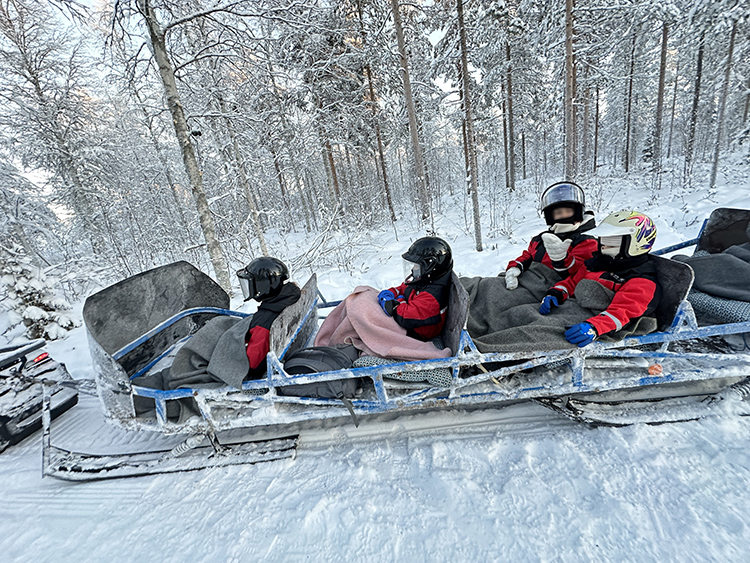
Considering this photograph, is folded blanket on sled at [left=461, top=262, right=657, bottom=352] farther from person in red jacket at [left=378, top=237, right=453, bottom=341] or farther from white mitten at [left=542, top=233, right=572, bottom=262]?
person in red jacket at [left=378, top=237, right=453, bottom=341]

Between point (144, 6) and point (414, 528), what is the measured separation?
7162 millimetres

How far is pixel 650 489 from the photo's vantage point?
1.91 meters

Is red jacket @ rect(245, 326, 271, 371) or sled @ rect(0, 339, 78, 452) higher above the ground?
red jacket @ rect(245, 326, 271, 371)

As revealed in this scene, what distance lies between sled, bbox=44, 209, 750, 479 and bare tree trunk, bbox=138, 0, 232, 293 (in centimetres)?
274

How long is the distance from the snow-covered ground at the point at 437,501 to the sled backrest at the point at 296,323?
3.13ft

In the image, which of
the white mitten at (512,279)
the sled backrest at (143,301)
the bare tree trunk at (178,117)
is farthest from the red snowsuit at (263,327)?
the bare tree trunk at (178,117)

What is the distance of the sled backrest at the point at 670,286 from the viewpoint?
7.39 ft

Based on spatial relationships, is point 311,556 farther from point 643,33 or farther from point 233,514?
point 643,33

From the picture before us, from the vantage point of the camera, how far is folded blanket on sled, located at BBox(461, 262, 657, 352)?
2365mm

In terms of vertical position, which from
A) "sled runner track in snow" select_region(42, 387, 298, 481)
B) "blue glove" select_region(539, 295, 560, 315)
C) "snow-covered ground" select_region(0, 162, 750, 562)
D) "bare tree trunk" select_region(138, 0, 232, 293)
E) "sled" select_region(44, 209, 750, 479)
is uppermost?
"bare tree trunk" select_region(138, 0, 232, 293)

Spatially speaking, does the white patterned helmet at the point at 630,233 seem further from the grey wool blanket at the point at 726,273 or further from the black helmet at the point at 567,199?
the black helmet at the point at 567,199

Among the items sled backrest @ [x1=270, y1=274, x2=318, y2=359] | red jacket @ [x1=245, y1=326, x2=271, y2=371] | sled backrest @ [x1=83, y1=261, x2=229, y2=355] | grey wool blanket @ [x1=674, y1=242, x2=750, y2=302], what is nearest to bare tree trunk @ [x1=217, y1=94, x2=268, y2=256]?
sled backrest @ [x1=83, y1=261, x2=229, y2=355]

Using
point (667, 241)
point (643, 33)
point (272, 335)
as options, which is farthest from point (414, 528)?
point (643, 33)

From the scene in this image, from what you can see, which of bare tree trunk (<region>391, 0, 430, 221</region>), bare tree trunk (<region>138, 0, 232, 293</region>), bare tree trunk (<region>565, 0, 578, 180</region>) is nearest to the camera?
bare tree trunk (<region>138, 0, 232, 293</region>)
